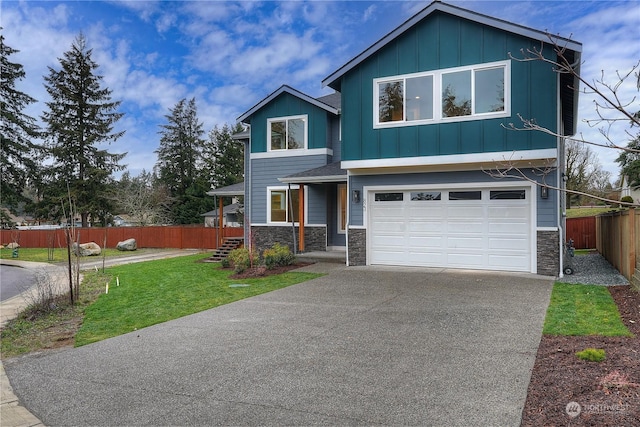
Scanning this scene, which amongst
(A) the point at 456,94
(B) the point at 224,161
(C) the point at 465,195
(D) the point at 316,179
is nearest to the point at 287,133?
(D) the point at 316,179

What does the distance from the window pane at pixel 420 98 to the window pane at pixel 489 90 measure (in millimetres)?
1213

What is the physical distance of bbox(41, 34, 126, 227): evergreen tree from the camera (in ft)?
115

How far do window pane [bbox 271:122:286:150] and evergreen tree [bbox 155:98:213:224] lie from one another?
2980 centimetres

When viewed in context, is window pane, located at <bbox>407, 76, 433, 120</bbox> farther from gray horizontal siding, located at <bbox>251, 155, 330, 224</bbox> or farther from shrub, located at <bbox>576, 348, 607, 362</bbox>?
shrub, located at <bbox>576, 348, 607, 362</bbox>

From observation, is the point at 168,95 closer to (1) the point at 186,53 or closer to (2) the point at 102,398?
(1) the point at 186,53

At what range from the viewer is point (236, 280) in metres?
11.9

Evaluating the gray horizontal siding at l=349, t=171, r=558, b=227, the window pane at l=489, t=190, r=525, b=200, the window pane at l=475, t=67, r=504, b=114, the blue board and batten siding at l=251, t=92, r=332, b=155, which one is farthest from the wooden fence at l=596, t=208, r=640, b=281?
the blue board and batten siding at l=251, t=92, r=332, b=155

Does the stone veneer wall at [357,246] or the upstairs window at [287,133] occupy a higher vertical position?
the upstairs window at [287,133]

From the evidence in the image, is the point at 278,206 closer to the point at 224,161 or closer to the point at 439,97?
the point at 439,97

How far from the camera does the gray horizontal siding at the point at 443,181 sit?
422 inches

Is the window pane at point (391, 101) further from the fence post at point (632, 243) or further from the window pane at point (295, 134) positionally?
the fence post at point (632, 243)

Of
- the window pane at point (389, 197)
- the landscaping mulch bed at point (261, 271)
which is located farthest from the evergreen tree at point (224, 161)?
the window pane at point (389, 197)

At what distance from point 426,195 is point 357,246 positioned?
2.55 m

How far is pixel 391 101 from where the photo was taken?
1221 centimetres
